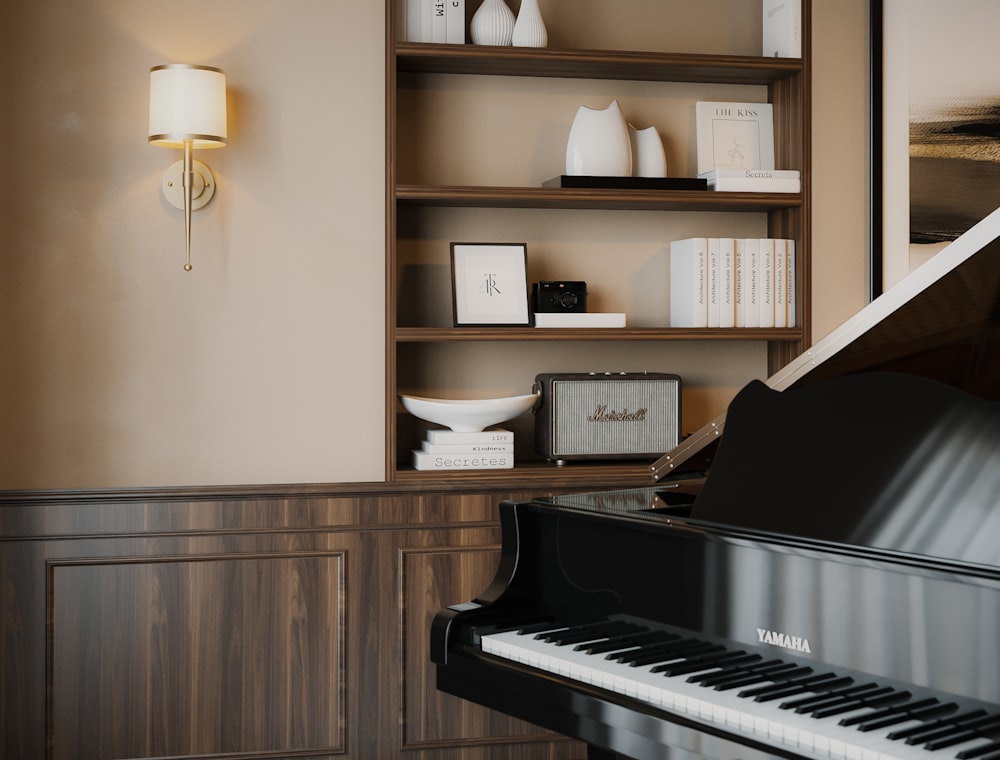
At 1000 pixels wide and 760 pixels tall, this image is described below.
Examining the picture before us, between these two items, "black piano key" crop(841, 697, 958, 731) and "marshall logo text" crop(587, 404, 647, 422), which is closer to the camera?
"black piano key" crop(841, 697, 958, 731)

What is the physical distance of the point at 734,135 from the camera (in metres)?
3.36

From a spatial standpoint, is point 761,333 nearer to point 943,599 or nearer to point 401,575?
point 401,575

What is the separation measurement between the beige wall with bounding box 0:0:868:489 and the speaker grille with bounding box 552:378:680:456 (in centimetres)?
53

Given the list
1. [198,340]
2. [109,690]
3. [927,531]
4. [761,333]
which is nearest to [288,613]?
[109,690]

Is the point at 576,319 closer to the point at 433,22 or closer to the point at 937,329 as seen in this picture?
the point at 433,22

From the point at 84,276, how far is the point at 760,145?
2008 millimetres

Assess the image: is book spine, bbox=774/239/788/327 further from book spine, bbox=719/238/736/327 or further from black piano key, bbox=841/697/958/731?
A: black piano key, bbox=841/697/958/731

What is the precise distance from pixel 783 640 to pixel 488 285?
1706mm

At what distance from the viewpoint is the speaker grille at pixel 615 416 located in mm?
3160

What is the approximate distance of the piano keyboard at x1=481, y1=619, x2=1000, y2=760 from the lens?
4.75 feet

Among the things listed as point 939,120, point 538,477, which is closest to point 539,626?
point 538,477

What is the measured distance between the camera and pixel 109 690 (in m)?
2.96

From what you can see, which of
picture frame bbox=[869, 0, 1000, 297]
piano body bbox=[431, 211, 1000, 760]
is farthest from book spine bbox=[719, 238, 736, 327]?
piano body bbox=[431, 211, 1000, 760]

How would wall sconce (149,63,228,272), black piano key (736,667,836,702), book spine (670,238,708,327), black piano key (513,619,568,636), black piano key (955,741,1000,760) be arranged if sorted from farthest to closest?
book spine (670,238,708,327) < wall sconce (149,63,228,272) < black piano key (513,619,568,636) < black piano key (736,667,836,702) < black piano key (955,741,1000,760)
